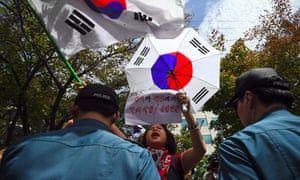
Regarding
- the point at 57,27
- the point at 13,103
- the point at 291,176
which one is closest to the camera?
the point at 291,176

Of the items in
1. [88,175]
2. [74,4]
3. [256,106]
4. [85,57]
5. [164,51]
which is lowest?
[88,175]

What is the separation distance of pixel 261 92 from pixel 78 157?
909 mm

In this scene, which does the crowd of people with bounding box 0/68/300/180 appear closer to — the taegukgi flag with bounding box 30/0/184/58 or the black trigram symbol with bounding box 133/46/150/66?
the taegukgi flag with bounding box 30/0/184/58

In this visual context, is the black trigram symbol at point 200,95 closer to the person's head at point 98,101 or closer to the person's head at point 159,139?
the person's head at point 159,139

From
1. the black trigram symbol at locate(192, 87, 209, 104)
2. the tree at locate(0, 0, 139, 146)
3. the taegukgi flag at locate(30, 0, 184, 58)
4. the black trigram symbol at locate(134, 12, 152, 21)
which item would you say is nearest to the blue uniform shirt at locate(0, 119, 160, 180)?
the taegukgi flag at locate(30, 0, 184, 58)

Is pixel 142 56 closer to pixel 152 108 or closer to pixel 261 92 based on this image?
pixel 152 108

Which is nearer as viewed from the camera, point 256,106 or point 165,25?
point 256,106

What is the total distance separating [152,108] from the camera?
341 cm

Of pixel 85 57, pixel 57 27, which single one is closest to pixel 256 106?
pixel 57 27

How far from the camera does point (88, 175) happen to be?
4.49ft

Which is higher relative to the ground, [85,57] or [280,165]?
[85,57]

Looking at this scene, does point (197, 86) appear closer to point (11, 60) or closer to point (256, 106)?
point (256, 106)

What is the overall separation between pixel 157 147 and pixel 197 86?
861 millimetres

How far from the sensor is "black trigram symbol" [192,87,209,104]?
11.4 feet
